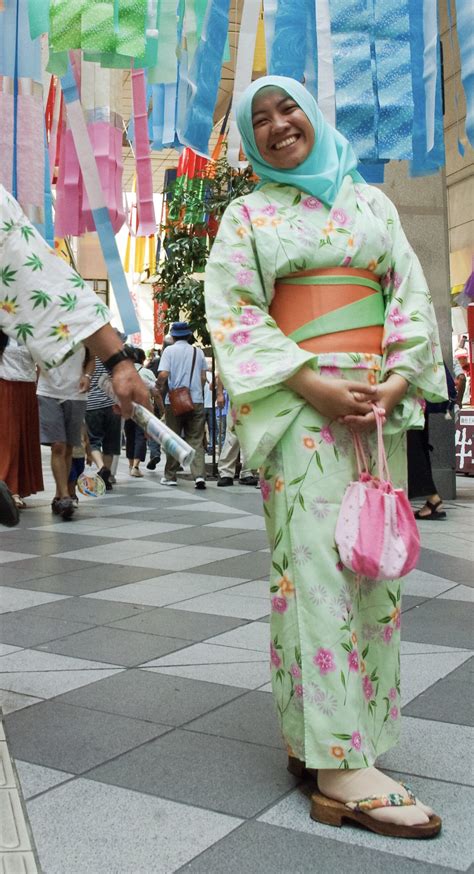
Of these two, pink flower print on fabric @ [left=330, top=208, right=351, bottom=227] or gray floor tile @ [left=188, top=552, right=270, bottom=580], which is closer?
pink flower print on fabric @ [left=330, top=208, right=351, bottom=227]

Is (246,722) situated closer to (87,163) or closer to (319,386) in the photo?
(319,386)

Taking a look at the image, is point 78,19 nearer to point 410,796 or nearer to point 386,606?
point 386,606

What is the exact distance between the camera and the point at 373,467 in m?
2.38

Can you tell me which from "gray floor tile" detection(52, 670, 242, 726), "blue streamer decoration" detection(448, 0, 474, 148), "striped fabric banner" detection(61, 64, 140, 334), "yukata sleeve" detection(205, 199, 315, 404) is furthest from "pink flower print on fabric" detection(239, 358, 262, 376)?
"blue streamer decoration" detection(448, 0, 474, 148)

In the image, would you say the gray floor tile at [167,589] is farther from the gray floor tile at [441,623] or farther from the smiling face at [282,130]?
the smiling face at [282,130]

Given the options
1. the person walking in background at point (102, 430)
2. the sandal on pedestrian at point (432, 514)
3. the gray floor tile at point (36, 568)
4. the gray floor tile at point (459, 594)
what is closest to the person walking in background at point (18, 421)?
the person walking in background at point (102, 430)

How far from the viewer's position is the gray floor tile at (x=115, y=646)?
3.44 meters

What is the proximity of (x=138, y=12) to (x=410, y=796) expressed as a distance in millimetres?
3883

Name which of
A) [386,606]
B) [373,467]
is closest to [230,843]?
[386,606]

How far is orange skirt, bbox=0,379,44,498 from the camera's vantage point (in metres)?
7.66

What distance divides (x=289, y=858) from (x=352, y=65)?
12.6 ft

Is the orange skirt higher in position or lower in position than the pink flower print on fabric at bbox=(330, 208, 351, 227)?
lower

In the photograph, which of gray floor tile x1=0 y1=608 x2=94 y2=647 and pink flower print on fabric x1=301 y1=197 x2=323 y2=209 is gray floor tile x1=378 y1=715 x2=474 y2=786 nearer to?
pink flower print on fabric x1=301 y1=197 x2=323 y2=209

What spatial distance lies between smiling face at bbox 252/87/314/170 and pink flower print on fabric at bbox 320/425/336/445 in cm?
68
